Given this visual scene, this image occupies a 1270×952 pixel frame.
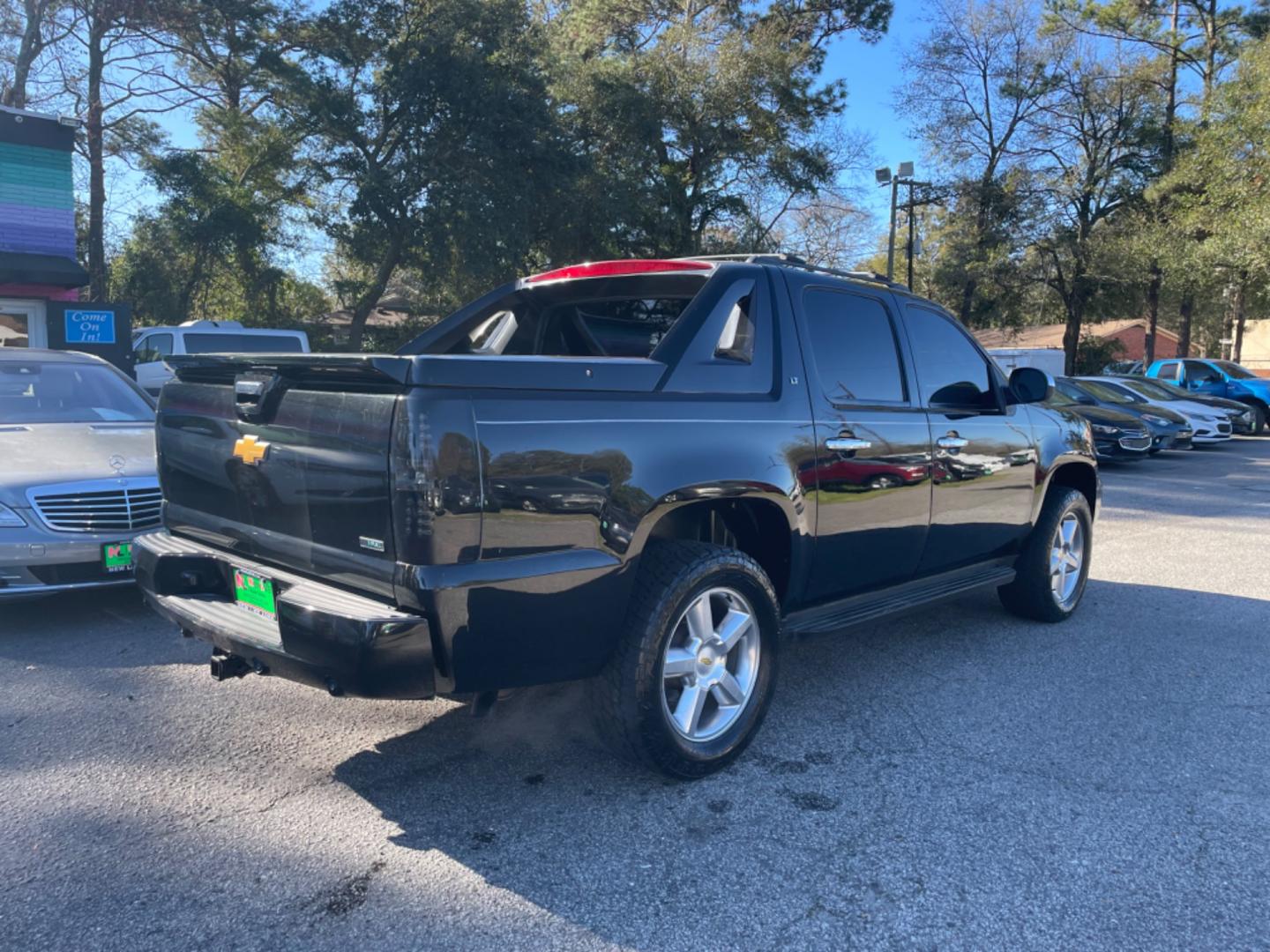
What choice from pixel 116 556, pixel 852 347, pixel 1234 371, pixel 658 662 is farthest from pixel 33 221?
pixel 1234 371

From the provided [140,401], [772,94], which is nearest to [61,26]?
[772,94]

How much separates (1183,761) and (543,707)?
2607 millimetres

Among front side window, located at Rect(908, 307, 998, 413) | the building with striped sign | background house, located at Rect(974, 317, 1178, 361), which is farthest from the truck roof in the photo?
background house, located at Rect(974, 317, 1178, 361)

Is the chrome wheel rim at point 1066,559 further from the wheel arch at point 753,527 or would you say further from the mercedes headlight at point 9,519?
the mercedes headlight at point 9,519

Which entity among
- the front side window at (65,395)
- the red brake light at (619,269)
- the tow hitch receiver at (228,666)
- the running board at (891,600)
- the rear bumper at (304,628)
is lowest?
the tow hitch receiver at (228,666)

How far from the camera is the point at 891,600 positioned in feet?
14.1

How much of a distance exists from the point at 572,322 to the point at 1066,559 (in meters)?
3.41

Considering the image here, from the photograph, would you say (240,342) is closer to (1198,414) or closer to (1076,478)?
(1076,478)

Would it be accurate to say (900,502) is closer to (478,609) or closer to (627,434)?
(627,434)

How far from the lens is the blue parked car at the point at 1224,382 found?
21.9 metres

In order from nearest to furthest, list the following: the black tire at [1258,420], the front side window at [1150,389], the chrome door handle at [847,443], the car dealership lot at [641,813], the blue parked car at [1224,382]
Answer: the car dealership lot at [641,813] < the chrome door handle at [847,443] < the front side window at [1150,389] < the black tire at [1258,420] < the blue parked car at [1224,382]

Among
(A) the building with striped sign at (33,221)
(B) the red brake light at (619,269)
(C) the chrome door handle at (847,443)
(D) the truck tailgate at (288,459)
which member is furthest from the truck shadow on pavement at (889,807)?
(A) the building with striped sign at (33,221)

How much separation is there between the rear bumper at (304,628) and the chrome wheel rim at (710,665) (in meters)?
0.92

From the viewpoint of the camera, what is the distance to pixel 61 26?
22281 millimetres
